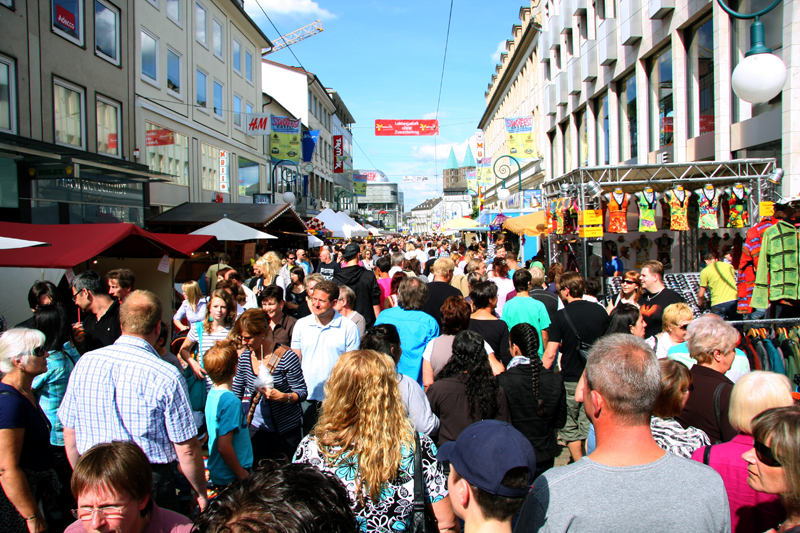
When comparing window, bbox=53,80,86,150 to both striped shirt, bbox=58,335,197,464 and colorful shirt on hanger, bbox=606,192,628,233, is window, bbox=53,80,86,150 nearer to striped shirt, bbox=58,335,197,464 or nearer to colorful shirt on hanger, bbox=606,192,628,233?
striped shirt, bbox=58,335,197,464

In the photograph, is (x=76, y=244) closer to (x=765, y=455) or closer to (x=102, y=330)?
(x=102, y=330)

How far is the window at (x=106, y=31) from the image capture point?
14570mm

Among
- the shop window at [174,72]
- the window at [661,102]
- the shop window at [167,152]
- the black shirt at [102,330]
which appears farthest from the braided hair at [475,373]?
the shop window at [174,72]

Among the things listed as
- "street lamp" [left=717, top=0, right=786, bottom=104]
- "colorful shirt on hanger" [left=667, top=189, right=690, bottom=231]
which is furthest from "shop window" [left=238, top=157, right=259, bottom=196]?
"street lamp" [left=717, top=0, right=786, bottom=104]

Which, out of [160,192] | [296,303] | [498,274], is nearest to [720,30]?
[498,274]

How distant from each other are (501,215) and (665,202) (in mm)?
9367

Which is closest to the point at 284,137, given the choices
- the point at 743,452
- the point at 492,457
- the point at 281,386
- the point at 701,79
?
the point at 701,79

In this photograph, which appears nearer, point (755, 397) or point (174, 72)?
point (755, 397)

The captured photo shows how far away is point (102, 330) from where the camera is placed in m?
4.70

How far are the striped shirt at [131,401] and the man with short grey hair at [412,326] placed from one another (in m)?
2.16

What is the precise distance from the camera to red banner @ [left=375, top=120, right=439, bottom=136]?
1952cm

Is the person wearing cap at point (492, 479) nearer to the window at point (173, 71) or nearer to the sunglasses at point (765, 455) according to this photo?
the sunglasses at point (765, 455)

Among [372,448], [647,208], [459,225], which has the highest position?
[459,225]

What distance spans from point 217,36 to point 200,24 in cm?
174
